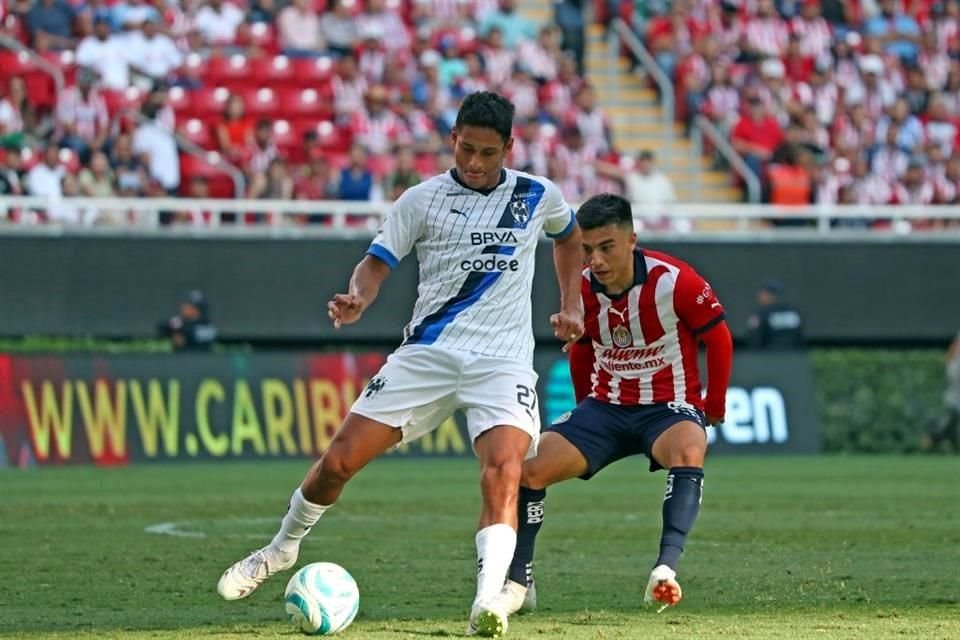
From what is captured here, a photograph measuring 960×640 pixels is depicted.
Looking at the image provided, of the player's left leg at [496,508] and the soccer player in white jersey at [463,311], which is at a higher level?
the soccer player in white jersey at [463,311]

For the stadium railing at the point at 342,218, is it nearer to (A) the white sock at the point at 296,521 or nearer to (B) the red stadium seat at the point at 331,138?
(B) the red stadium seat at the point at 331,138

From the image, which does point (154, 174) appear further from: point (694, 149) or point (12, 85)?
point (694, 149)

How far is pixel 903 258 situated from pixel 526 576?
57.1 ft

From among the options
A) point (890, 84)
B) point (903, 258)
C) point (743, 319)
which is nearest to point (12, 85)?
point (743, 319)

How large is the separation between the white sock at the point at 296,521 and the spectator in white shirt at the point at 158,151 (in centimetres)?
1460

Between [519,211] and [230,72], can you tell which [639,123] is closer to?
[230,72]

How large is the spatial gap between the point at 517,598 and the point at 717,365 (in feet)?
5.06

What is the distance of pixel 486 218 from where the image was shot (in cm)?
834

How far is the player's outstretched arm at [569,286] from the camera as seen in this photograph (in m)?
8.39

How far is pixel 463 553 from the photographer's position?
11688mm

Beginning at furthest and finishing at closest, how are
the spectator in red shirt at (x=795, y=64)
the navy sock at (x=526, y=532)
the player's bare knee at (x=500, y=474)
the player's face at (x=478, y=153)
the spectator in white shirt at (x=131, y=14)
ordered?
the spectator in red shirt at (x=795, y=64)
the spectator in white shirt at (x=131, y=14)
the navy sock at (x=526, y=532)
the player's face at (x=478, y=153)
the player's bare knee at (x=500, y=474)

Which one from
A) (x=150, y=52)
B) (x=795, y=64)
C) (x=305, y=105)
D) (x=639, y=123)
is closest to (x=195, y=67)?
(x=150, y=52)

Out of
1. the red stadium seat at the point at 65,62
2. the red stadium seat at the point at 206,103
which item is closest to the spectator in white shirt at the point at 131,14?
the red stadium seat at the point at 65,62

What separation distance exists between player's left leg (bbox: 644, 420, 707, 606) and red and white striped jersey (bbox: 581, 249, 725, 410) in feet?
0.92
